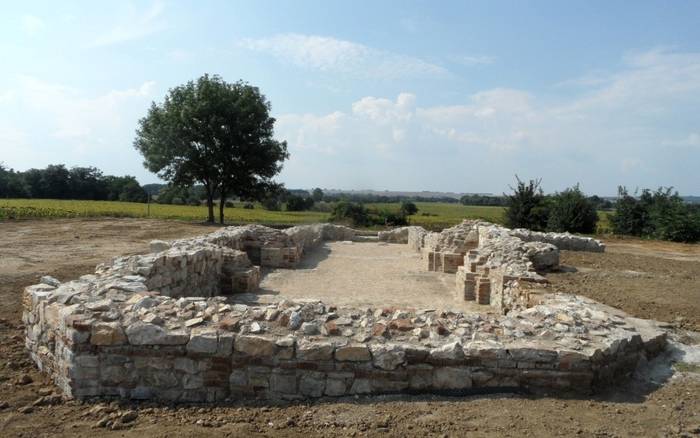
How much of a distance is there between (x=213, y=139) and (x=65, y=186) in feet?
99.3

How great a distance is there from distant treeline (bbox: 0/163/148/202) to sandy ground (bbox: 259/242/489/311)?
38403mm

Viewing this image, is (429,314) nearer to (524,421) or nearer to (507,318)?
(507,318)

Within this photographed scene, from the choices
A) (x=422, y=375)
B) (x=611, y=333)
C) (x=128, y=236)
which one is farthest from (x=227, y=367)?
(x=128, y=236)

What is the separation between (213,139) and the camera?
1013 inches

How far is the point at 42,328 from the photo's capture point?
500 cm

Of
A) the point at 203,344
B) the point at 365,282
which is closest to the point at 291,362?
the point at 203,344

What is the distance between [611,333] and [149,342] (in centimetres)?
433

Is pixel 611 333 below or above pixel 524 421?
above

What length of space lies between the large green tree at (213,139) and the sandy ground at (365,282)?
11218mm

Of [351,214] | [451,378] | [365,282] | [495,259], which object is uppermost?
[351,214]

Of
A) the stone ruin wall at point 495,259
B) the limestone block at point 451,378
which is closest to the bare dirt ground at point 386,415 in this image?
the limestone block at point 451,378

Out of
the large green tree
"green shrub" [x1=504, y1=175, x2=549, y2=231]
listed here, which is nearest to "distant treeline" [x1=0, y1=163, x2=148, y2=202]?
the large green tree

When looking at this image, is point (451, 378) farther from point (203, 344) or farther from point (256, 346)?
point (203, 344)

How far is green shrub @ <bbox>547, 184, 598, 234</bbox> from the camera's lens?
79.9 feet
